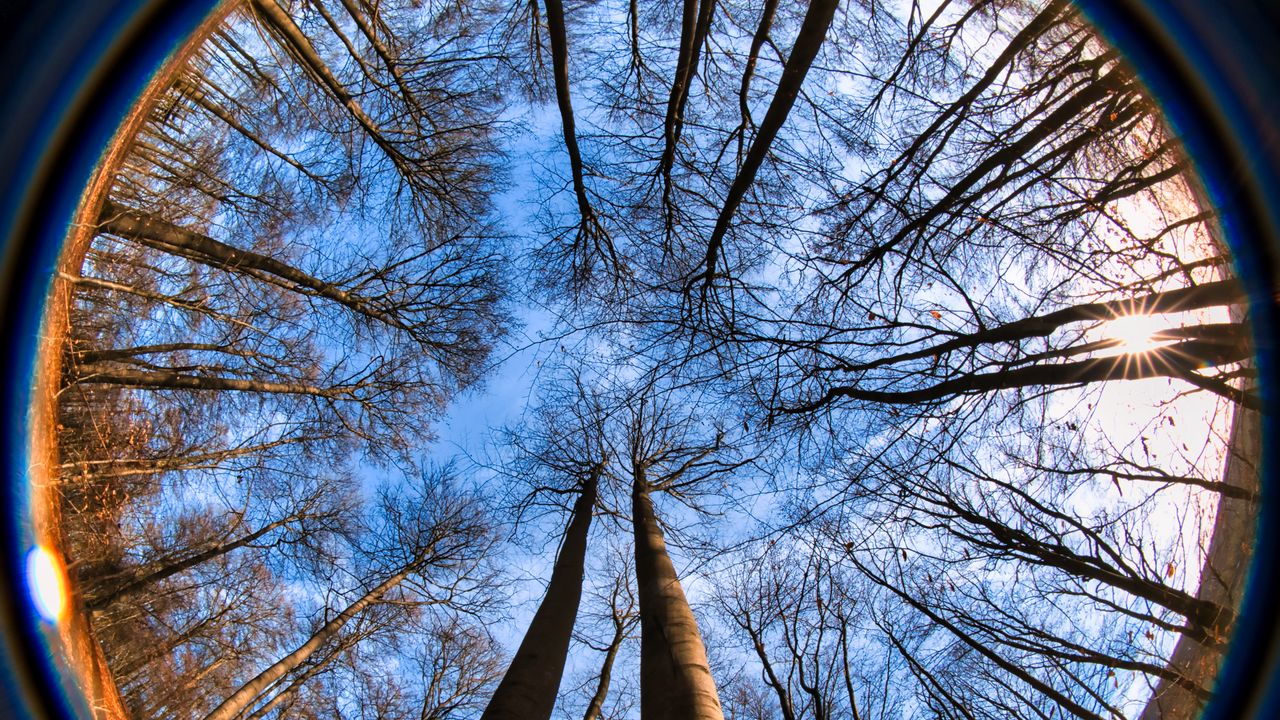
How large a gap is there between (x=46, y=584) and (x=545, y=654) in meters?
3.09

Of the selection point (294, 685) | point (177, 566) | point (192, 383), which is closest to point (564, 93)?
point (192, 383)

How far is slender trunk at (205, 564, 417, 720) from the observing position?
18.1ft

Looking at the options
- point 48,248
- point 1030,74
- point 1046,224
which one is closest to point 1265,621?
point 1046,224

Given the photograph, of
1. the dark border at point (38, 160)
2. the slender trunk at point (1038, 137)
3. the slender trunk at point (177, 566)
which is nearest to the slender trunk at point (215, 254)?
the dark border at point (38, 160)

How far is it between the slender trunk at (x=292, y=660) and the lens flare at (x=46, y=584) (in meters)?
3.79

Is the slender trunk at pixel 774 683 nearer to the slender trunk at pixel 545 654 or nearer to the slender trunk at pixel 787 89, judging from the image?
the slender trunk at pixel 545 654

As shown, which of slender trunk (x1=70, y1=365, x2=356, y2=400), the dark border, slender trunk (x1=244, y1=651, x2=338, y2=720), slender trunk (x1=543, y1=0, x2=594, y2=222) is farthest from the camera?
slender trunk (x1=244, y1=651, x2=338, y2=720)

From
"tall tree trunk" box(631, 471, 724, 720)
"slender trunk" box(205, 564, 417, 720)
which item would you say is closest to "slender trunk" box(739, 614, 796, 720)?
"tall tree trunk" box(631, 471, 724, 720)

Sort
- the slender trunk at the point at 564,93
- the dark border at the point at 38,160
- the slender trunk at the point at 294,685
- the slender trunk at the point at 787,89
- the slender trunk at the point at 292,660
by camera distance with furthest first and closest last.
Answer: the slender trunk at the point at 294,685
the slender trunk at the point at 292,660
the slender trunk at the point at 564,93
the slender trunk at the point at 787,89
the dark border at the point at 38,160

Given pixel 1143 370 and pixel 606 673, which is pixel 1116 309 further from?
pixel 606 673

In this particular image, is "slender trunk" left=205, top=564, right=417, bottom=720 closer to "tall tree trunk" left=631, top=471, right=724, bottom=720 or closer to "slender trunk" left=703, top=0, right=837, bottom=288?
"tall tree trunk" left=631, top=471, right=724, bottom=720

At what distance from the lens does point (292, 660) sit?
239 inches

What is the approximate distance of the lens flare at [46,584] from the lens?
8.91 ft

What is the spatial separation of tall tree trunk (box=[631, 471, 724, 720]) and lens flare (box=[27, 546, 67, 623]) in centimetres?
357
